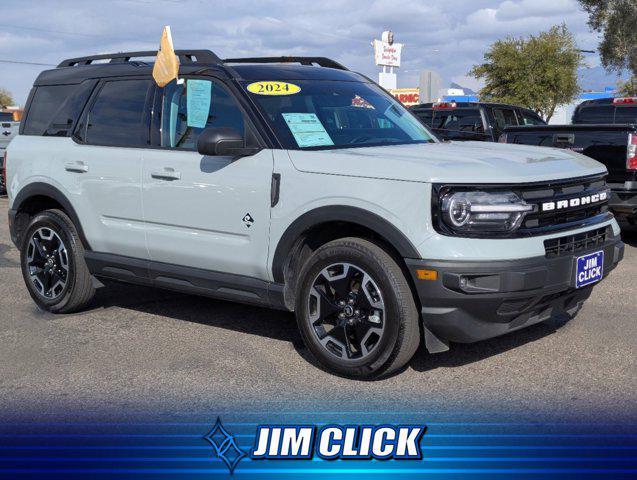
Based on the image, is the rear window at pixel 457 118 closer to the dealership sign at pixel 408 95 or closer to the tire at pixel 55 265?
the tire at pixel 55 265

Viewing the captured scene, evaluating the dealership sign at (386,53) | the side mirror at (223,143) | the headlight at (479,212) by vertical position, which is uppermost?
the dealership sign at (386,53)

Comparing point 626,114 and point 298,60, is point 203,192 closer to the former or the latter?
point 298,60

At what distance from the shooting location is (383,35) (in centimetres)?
6319

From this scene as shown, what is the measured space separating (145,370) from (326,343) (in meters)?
1.16

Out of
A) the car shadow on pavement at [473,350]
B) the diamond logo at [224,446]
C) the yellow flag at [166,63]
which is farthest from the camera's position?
the yellow flag at [166,63]

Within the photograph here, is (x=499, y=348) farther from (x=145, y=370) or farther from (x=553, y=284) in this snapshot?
(x=145, y=370)

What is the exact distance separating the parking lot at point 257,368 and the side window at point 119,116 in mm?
1411

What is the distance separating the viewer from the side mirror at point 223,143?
471 cm

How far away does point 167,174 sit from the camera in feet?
17.1

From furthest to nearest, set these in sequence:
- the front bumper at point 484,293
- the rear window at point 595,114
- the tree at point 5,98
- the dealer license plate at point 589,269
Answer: the tree at point 5,98 → the rear window at point 595,114 → the dealer license plate at point 589,269 → the front bumper at point 484,293

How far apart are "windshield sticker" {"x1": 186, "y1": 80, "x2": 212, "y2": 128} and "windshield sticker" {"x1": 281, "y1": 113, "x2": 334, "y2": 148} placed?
0.59 meters

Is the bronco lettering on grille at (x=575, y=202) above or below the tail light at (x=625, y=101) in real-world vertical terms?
below

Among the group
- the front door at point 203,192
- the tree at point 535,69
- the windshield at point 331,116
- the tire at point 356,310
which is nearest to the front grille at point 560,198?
the tire at point 356,310

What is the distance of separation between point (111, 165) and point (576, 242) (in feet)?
10.6
